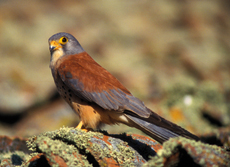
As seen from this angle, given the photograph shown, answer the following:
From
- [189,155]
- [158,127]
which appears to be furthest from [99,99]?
[189,155]

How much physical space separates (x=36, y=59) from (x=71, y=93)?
6.20 meters

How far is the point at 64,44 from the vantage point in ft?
12.7

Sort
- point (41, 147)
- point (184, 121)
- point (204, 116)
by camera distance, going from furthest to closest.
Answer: point (204, 116), point (184, 121), point (41, 147)

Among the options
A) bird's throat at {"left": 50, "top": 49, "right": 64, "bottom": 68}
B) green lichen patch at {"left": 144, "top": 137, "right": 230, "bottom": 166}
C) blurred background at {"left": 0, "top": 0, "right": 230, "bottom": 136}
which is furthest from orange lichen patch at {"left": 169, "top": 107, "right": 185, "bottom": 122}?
green lichen patch at {"left": 144, "top": 137, "right": 230, "bottom": 166}

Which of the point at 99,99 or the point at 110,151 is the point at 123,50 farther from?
the point at 110,151

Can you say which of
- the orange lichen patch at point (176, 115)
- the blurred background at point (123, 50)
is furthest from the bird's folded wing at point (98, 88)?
the blurred background at point (123, 50)

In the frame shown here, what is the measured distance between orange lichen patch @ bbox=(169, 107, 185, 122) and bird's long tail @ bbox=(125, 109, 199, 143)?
2100mm

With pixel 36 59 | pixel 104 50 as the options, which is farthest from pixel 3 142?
pixel 104 50

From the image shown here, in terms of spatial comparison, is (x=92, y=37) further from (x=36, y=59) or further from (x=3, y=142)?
(x=3, y=142)

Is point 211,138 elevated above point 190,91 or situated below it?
below

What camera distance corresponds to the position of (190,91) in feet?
18.9

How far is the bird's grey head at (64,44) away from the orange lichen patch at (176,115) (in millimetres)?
2095

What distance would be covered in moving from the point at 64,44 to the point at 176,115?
2.42 m

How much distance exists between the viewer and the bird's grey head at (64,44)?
380cm
